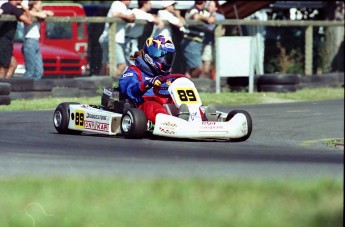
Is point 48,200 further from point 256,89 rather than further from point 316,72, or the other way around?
point 316,72

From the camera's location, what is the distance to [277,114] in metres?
16.8

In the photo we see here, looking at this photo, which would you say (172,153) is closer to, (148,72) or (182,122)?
(182,122)

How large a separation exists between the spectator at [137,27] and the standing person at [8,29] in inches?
87.3

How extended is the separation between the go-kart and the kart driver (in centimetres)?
9

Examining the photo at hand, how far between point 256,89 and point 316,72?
314cm

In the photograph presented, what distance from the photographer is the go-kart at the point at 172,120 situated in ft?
40.0

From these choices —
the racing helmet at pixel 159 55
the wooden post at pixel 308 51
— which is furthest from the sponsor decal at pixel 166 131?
the wooden post at pixel 308 51

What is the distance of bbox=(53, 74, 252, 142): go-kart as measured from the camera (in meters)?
12.2

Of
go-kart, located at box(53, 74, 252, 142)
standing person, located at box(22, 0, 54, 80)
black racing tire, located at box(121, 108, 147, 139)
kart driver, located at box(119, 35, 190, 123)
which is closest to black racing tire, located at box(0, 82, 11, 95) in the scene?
standing person, located at box(22, 0, 54, 80)

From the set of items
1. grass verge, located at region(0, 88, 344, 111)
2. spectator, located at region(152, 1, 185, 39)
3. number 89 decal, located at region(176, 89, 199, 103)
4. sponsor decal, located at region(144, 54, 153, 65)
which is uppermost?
spectator, located at region(152, 1, 185, 39)

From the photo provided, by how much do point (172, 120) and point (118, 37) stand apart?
315 inches

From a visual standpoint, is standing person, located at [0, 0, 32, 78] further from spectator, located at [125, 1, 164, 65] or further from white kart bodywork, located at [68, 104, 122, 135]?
white kart bodywork, located at [68, 104, 122, 135]

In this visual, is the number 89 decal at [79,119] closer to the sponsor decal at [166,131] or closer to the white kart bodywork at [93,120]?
the white kart bodywork at [93,120]

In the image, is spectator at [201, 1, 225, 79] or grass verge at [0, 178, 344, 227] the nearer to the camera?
grass verge at [0, 178, 344, 227]
